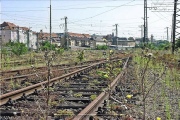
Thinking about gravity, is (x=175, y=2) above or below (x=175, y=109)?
above

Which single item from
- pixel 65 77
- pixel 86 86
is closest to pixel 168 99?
pixel 86 86

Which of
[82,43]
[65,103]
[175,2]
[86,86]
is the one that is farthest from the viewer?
[82,43]

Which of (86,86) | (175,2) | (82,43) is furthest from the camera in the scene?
(82,43)

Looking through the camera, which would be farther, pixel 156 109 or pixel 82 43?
pixel 82 43

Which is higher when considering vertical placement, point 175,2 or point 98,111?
point 175,2

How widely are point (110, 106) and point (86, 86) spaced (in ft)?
11.7

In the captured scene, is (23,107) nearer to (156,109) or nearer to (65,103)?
(65,103)

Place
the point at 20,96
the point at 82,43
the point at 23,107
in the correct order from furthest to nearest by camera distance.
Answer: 1. the point at 82,43
2. the point at 20,96
3. the point at 23,107

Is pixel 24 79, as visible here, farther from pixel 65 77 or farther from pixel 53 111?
pixel 53 111

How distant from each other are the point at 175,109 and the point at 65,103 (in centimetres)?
211

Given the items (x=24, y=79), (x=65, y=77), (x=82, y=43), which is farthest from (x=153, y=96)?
(x=82, y=43)

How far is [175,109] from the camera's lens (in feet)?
19.9

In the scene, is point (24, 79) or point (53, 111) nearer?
point (53, 111)

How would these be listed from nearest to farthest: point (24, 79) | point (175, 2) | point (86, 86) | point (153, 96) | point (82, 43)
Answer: point (153, 96), point (86, 86), point (24, 79), point (175, 2), point (82, 43)
